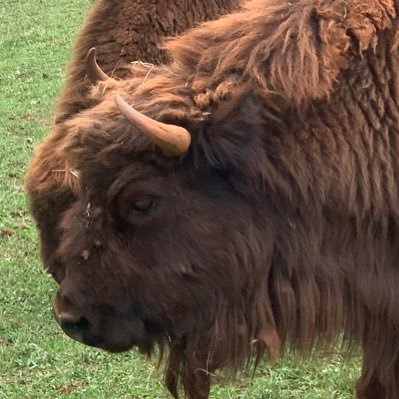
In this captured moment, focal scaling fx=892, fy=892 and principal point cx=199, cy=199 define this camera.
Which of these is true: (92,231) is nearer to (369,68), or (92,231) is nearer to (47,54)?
(369,68)

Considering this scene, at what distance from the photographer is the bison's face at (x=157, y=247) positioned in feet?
9.52

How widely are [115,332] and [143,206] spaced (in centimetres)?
46

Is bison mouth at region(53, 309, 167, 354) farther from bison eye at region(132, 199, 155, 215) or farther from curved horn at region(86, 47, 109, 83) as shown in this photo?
curved horn at region(86, 47, 109, 83)

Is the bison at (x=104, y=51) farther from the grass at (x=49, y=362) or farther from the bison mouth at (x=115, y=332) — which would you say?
the bison mouth at (x=115, y=332)

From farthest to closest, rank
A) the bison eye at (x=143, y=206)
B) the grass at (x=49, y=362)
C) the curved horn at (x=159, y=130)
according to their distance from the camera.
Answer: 1. the grass at (x=49, y=362)
2. the bison eye at (x=143, y=206)
3. the curved horn at (x=159, y=130)

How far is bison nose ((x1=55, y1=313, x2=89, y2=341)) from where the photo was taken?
3031 millimetres

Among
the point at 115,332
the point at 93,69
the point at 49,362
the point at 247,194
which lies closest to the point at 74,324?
the point at 115,332

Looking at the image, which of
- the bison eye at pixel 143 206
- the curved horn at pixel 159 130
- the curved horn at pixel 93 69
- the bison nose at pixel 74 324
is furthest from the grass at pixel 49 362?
the curved horn at pixel 93 69

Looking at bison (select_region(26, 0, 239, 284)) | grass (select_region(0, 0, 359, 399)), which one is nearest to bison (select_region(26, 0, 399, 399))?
grass (select_region(0, 0, 359, 399))

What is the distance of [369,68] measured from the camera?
2.96 meters

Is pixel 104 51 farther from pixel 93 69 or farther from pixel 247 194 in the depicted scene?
pixel 247 194

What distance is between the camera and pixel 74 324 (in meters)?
3.06

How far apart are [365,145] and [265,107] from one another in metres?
0.35

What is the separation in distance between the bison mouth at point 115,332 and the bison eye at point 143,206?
0.37 m
